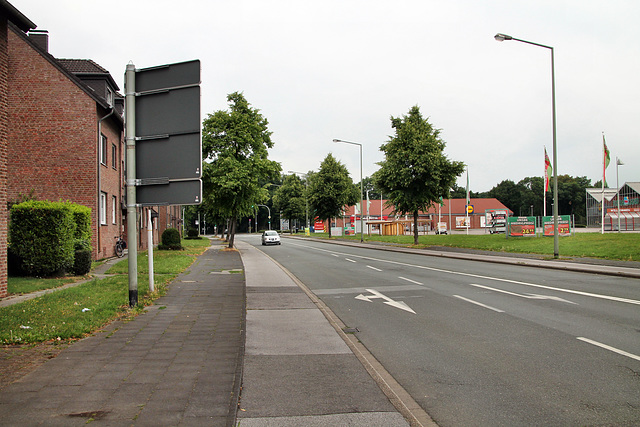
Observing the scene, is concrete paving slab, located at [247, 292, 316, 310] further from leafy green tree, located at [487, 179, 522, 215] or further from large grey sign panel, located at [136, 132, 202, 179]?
leafy green tree, located at [487, 179, 522, 215]

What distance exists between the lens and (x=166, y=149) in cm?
925

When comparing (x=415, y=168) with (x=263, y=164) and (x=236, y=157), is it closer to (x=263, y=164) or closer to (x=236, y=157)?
(x=263, y=164)

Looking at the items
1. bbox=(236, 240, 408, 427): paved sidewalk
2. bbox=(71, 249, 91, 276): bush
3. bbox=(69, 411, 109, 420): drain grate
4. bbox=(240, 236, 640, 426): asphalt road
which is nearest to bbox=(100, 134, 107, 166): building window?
bbox=(71, 249, 91, 276): bush

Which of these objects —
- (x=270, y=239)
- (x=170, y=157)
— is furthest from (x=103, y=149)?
(x=270, y=239)

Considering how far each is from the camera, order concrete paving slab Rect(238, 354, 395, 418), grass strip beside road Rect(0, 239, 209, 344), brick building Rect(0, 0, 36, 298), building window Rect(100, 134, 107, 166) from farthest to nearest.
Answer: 1. building window Rect(100, 134, 107, 166)
2. brick building Rect(0, 0, 36, 298)
3. grass strip beside road Rect(0, 239, 209, 344)
4. concrete paving slab Rect(238, 354, 395, 418)

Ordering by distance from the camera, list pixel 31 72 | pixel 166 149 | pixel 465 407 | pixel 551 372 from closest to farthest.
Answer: pixel 465 407 < pixel 551 372 < pixel 166 149 < pixel 31 72

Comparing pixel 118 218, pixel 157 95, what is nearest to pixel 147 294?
pixel 157 95

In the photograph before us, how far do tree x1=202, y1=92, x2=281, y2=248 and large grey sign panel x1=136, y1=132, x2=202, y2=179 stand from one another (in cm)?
2332

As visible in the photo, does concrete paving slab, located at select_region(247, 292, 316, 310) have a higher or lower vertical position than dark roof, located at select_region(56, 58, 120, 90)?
lower

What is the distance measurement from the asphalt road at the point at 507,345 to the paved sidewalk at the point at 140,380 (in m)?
1.96

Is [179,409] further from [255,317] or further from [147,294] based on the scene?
[147,294]

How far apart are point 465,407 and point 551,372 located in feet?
5.18

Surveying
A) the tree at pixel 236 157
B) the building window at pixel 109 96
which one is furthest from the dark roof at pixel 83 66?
the tree at pixel 236 157

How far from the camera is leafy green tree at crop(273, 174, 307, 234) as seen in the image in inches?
3858
